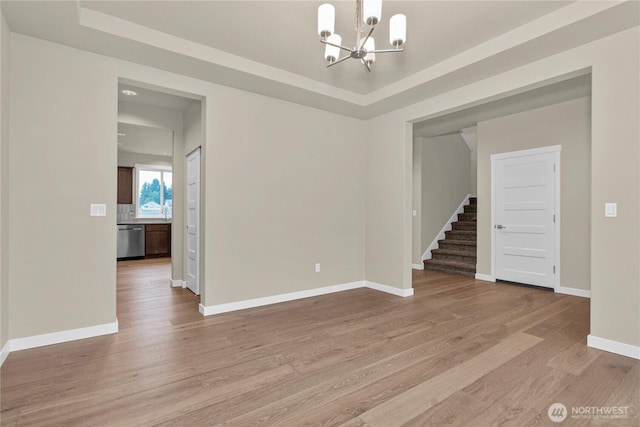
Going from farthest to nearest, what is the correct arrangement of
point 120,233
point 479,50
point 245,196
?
point 120,233, point 245,196, point 479,50

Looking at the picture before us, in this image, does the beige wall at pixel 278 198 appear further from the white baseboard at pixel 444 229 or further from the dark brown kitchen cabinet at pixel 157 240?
the dark brown kitchen cabinet at pixel 157 240

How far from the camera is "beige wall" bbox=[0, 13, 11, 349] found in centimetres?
246

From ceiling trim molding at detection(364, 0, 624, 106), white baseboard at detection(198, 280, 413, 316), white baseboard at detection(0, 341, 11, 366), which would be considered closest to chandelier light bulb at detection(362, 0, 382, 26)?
ceiling trim molding at detection(364, 0, 624, 106)

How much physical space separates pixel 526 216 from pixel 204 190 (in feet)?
15.9

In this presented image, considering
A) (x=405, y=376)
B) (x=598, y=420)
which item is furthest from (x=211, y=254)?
(x=598, y=420)

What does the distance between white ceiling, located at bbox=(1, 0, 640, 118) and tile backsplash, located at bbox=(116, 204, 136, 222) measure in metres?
6.63

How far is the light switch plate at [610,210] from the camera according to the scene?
8.81ft

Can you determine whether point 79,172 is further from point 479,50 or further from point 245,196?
point 479,50

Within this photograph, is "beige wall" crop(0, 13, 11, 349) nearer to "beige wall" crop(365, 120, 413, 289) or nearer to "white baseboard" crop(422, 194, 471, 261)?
"beige wall" crop(365, 120, 413, 289)

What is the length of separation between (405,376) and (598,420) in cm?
108

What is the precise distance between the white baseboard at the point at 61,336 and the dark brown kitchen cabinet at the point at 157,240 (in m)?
5.89

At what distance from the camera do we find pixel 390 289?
4750 millimetres

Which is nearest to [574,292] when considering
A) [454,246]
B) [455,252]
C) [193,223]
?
[455,252]

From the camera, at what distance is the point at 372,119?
16.6 feet
